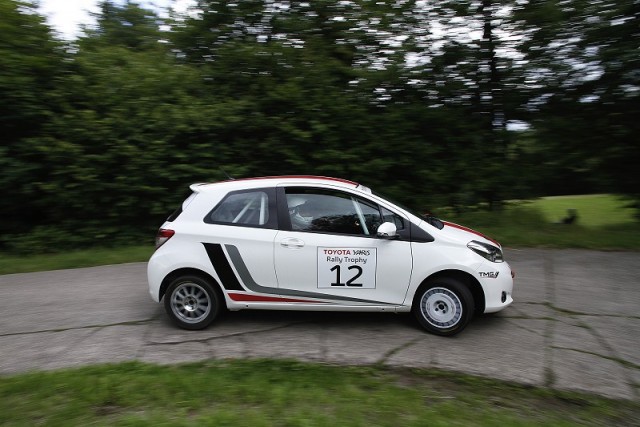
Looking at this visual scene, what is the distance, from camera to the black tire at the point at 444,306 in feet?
17.3

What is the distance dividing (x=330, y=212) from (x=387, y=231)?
0.69 metres

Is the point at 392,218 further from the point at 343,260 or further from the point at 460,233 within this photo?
the point at 460,233

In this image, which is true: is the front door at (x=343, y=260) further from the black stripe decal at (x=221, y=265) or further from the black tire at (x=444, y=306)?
the black stripe decal at (x=221, y=265)

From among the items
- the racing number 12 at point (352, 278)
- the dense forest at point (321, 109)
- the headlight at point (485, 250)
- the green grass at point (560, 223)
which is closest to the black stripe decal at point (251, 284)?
the racing number 12 at point (352, 278)

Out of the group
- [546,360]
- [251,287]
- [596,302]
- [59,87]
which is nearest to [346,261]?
[251,287]

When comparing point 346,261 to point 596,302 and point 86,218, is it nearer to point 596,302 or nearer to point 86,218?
point 596,302

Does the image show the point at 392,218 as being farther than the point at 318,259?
Yes

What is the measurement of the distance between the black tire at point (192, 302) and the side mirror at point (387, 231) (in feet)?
6.20

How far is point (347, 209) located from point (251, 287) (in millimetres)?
1330

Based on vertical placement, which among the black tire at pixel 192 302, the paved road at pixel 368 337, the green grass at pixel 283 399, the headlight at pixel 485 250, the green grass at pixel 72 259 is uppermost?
the headlight at pixel 485 250

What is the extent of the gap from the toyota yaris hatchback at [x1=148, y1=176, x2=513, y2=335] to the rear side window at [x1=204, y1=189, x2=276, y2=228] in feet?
0.04

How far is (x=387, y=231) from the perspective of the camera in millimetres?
5195

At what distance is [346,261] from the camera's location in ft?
17.5

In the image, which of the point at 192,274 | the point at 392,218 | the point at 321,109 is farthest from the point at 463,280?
the point at 321,109
